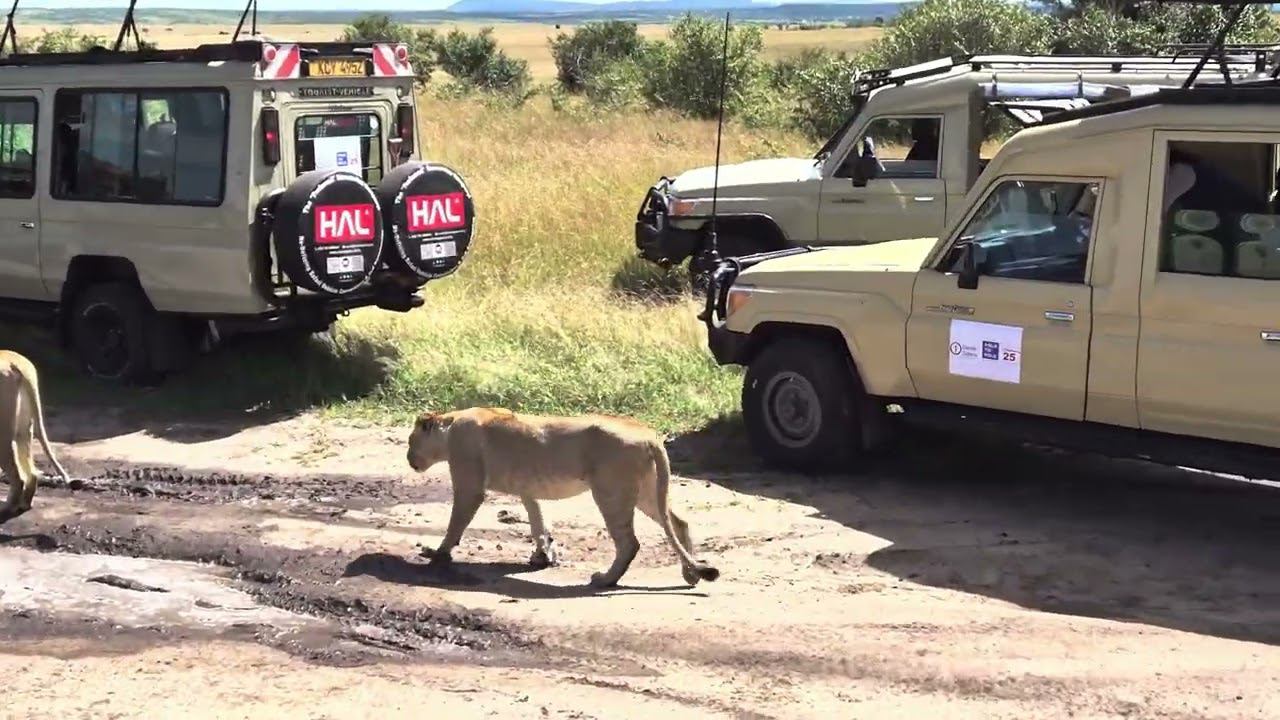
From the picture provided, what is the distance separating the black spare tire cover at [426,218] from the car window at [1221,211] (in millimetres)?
4922

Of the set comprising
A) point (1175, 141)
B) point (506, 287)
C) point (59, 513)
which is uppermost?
point (1175, 141)

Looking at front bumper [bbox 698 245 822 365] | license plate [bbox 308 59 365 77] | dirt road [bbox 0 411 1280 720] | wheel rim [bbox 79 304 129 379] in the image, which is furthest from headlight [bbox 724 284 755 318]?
wheel rim [bbox 79 304 129 379]

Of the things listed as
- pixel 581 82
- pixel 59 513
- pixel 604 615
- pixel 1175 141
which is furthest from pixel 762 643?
pixel 581 82

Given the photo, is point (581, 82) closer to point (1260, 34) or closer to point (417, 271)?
point (1260, 34)

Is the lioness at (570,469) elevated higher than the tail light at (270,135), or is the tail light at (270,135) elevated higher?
the tail light at (270,135)

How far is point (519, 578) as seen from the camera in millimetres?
6770

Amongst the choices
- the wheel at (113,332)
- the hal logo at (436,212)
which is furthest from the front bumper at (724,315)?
the wheel at (113,332)

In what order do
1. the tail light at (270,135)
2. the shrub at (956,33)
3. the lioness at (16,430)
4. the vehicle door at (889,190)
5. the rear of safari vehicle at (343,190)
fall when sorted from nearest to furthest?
the lioness at (16,430), the rear of safari vehicle at (343,190), the tail light at (270,135), the vehicle door at (889,190), the shrub at (956,33)

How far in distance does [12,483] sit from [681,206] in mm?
7161

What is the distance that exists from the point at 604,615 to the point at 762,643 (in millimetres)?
669

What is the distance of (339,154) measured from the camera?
412 inches

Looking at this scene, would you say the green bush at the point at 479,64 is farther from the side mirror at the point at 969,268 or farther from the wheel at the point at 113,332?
the side mirror at the point at 969,268

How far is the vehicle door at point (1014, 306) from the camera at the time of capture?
289 inches

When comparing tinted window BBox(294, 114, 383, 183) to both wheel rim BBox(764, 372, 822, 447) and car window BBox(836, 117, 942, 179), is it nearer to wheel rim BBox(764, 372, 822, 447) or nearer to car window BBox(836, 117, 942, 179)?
wheel rim BBox(764, 372, 822, 447)
